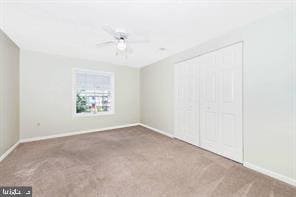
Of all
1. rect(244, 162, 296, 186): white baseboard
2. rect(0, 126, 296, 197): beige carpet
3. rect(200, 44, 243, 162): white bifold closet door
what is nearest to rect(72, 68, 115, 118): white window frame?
rect(0, 126, 296, 197): beige carpet

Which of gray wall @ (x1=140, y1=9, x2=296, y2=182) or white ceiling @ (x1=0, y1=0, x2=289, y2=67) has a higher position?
white ceiling @ (x1=0, y1=0, x2=289, y2=67)

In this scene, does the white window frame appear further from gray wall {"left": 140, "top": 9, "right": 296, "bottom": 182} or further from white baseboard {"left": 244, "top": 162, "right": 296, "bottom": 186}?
white baseboard {"left": 244, "top": 162, "right": 296, "bottom": 186}

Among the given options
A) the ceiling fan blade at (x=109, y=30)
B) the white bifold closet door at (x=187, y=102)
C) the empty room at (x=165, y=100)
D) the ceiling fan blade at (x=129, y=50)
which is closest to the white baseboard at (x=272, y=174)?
the empty room at (x=165, y=100)

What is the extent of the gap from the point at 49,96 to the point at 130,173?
11.5ft

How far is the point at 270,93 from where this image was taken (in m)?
2.22

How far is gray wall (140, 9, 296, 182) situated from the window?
4045 mm

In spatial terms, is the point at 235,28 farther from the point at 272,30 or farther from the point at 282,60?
the point at 282,60

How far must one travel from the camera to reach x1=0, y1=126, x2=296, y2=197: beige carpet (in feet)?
6.19

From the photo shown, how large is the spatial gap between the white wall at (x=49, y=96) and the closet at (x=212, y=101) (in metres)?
2.86

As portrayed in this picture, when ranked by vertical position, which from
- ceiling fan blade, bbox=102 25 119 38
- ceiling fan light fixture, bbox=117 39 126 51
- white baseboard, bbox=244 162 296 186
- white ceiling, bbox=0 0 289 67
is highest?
white ceiling, bbox=0 0 289 67

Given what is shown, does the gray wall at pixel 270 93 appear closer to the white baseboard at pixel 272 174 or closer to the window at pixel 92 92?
the white baseboard at pixel 272 174

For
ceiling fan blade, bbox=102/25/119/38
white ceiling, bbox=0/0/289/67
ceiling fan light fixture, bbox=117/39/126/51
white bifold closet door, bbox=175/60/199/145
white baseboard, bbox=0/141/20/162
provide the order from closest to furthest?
white ceiling, bbox=0/0/289/67, ceiling fan blade, bbox=102/25/119/38, ceiling fan light fixture, bbox=117/39/126/51, white baseboard, bbox=0/141/20/162, white bifold closet door, bbox=175/60/199/145

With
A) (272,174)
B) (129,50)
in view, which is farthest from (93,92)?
(272,174)

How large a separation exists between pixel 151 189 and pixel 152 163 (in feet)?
2.48
